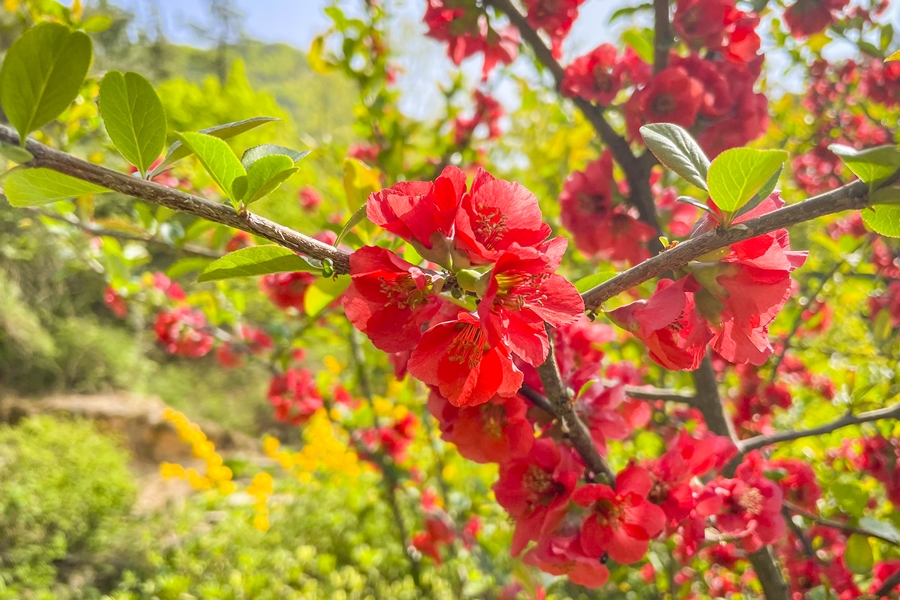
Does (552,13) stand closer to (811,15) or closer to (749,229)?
(811,15)

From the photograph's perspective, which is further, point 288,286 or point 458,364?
point 288,286

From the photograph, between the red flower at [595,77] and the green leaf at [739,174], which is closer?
the green leaf at [739,174]

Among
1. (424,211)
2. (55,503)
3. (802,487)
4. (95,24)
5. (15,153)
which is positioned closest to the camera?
(15,153)

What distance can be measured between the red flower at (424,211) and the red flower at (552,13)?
0.80 m

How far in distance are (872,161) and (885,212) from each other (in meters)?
0.08

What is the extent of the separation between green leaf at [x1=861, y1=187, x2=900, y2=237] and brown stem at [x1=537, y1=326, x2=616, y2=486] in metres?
0.30

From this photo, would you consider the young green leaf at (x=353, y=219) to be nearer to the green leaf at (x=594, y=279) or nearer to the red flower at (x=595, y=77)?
the green leaf at (x=594, y=279)

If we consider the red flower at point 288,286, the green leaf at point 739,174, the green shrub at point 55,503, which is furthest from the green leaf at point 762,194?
the green shrub at point 55,503

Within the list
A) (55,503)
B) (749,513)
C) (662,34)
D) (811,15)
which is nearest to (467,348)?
(749,513)

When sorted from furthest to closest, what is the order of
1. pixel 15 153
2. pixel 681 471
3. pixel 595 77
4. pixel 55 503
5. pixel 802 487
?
pixel 55 503 → pixel 802 487 → pixel 595 77 → pixel 681 471 → pixel 15 153

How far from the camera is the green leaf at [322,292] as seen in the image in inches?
27.0

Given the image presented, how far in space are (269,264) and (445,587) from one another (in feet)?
8.29

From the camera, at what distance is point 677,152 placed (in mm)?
459

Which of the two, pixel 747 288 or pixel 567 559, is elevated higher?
pixel 747 288
